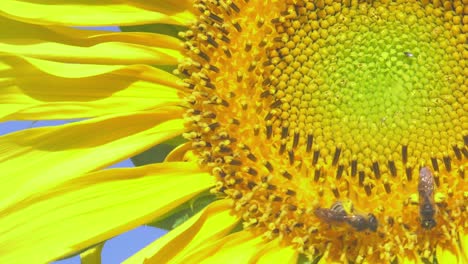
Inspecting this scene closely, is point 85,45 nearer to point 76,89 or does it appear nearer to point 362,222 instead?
point 76,89

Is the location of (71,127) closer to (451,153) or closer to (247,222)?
(247,222)

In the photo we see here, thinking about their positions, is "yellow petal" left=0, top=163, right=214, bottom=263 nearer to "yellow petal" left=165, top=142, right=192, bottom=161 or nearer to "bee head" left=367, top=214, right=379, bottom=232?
"yellow petal" left=165, top=142, right=192, bottom=161

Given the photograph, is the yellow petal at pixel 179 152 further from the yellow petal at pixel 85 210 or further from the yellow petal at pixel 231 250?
the yellow petal at pixel 231 250

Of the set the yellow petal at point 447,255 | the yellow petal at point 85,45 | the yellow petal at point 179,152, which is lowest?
the yellow petal at point 447,255

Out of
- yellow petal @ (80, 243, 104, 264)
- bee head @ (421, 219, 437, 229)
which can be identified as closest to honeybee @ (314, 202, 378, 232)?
bee head @ (421, 219, 437, 229)

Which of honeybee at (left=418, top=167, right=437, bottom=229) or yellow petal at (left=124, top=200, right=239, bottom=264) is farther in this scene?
yellow petal at (left=124, top=200, right=239, bottom=264)

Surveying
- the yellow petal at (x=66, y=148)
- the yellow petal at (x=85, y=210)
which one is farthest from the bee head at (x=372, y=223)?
the yellow petal at (x=66, y=148)
